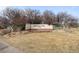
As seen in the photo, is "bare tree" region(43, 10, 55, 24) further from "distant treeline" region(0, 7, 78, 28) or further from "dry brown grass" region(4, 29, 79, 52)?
"dry brown grass" region(4, 29, 79, 52)

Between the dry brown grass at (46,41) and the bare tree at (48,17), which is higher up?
the bare tree at (48,17)

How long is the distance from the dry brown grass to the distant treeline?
86 mm

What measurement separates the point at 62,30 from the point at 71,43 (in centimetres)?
15

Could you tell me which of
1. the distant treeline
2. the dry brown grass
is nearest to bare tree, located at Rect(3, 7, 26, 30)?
the distant treeline

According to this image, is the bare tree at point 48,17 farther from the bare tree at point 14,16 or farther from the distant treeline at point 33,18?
the bare tree at point 14,16

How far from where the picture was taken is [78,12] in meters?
1.56

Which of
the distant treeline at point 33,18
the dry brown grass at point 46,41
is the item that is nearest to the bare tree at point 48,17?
the distant treeline at point 33,18

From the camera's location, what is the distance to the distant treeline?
1.56 m

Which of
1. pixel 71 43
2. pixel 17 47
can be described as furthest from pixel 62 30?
pixel 17 47

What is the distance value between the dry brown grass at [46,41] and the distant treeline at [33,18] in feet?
0.28

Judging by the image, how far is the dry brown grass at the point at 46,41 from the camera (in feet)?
5.14

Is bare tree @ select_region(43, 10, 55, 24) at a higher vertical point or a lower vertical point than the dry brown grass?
higher

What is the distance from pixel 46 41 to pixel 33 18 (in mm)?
251
